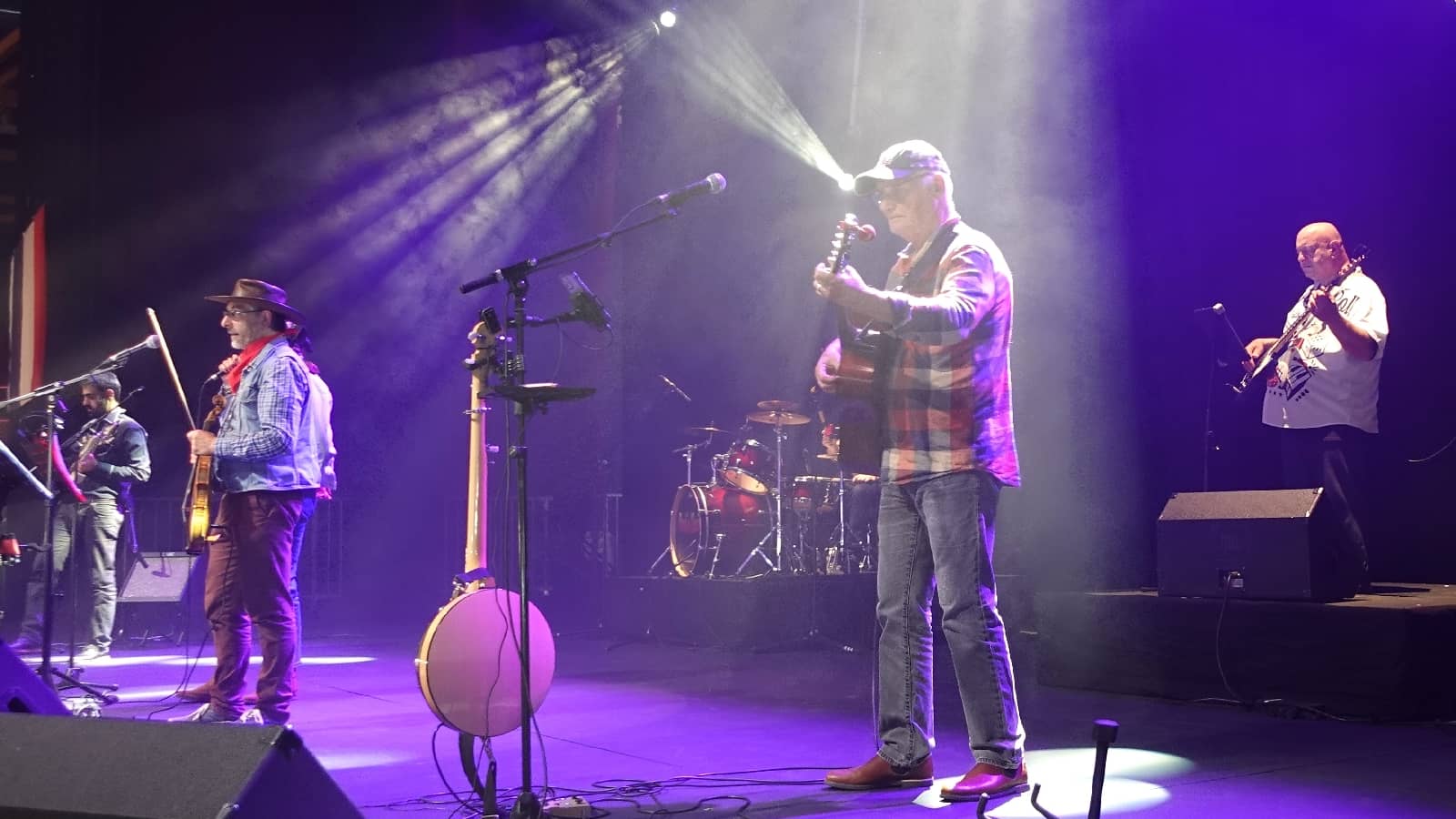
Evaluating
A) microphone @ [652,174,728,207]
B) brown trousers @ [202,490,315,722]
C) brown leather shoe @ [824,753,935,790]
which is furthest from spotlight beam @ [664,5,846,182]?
brown leather shoe @ [824,753,935,790]

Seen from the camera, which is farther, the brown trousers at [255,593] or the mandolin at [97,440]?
the mandolin at [97,440]

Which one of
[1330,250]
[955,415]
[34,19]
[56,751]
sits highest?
[34,19]

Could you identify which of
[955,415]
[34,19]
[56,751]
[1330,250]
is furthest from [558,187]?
[56,751]

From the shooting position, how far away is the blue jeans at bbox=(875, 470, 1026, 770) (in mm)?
3465

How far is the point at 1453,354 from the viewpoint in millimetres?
6332

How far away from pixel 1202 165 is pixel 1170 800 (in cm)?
480

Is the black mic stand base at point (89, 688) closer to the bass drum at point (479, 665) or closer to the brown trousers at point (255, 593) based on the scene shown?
the brown trousers at point (255, 593)

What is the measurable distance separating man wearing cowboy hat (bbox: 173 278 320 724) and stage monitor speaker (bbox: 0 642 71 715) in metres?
2.77

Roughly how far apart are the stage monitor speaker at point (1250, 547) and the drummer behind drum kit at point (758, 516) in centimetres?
409

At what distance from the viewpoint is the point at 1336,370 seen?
568 centimetres

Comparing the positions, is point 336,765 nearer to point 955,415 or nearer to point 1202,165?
point 955,415

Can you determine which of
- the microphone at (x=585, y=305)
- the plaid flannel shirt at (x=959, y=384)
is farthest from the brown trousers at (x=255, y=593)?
the plaid flannel shirt at (x=959, y=384)

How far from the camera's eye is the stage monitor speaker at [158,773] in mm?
1440

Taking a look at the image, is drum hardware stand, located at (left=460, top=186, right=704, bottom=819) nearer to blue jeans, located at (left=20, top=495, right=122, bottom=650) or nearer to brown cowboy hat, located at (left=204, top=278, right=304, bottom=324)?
brown cowboy hat, located at (left=204, top=278, right=304, bottom=324)
